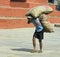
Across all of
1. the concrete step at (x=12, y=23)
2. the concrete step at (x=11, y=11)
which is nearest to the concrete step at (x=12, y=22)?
the concrete step at (x=12, y=23)

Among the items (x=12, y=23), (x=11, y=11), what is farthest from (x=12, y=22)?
(x=11, y=11)

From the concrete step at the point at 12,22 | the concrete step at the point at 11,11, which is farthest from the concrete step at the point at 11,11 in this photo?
the concrete step at the point at 12,22

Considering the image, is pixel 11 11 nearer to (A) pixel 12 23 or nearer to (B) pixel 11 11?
(B) pixel 11 11

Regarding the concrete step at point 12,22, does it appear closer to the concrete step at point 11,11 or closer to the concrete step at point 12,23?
the concrete step at point 12,23

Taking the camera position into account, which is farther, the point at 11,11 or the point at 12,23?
the point at 11,11

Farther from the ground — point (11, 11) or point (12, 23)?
point (11, 11)

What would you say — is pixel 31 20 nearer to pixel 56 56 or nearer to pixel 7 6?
pixel 56 56

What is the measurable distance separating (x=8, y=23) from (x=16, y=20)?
1018 millimetres

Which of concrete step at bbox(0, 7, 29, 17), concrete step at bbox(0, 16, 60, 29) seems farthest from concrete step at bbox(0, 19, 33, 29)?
concrete step at bbox(0, 7, 29, 17)

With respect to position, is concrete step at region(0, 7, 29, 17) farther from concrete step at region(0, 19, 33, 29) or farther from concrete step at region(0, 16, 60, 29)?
concrete step at region(0, 19, 33, 29)

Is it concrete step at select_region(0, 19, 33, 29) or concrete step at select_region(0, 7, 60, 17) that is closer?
concrete step at select_region(0, 19, 33, 29)

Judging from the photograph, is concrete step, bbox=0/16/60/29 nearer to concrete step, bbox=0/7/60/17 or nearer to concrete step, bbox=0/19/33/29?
concrete step, bbox=0/19/33/29

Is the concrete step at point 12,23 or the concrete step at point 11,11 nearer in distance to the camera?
the concrete step at point 12,23

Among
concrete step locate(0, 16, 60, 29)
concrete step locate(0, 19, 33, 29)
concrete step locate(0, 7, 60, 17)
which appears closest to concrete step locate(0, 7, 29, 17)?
concrete step locate(0, 7, 60, 17)
